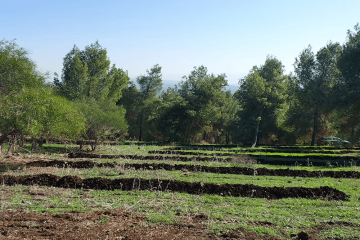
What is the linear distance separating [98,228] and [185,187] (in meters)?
4.96

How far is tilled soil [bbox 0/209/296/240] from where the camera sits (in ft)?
21.5

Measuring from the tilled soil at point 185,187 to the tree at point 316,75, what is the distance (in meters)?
31.4

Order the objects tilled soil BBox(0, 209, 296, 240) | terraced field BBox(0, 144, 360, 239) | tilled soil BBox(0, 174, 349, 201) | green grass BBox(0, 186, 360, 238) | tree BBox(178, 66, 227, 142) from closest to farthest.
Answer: tilled soil BBox(0, 209, 296, 240) < terraced field BBox(0, 144, 360, 239) < green grass BBox(0, 186, 360, 238) < tilled soil BBox(0, 174, 349, 201) < tree BBox(178, 66, 227, 142)

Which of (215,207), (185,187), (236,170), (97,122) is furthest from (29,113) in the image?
(97,122)

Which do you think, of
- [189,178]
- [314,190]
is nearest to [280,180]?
[314,190]

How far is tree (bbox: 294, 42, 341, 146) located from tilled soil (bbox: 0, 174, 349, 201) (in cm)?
3140

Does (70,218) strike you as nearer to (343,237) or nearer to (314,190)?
(343,237)

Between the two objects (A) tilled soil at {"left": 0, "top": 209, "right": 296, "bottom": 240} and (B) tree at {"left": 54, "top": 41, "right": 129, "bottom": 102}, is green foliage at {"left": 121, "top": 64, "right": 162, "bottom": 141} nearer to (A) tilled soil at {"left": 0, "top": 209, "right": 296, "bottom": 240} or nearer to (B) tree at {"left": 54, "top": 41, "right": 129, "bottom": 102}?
(B) tree at {"left": 54, "top": 41, "right": 129, "bottom": 102}

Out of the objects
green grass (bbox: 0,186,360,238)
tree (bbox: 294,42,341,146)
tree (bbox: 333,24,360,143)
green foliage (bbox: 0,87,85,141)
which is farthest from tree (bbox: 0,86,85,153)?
tree (bbox: 294,42,341,146)

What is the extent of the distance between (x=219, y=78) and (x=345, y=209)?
39.0 meters

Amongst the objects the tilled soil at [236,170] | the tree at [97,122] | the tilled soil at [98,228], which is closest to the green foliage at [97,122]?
the tree at [97,122]

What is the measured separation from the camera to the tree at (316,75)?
130 feet

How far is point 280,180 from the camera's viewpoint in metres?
14.0

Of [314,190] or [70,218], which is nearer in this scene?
[70,218]
